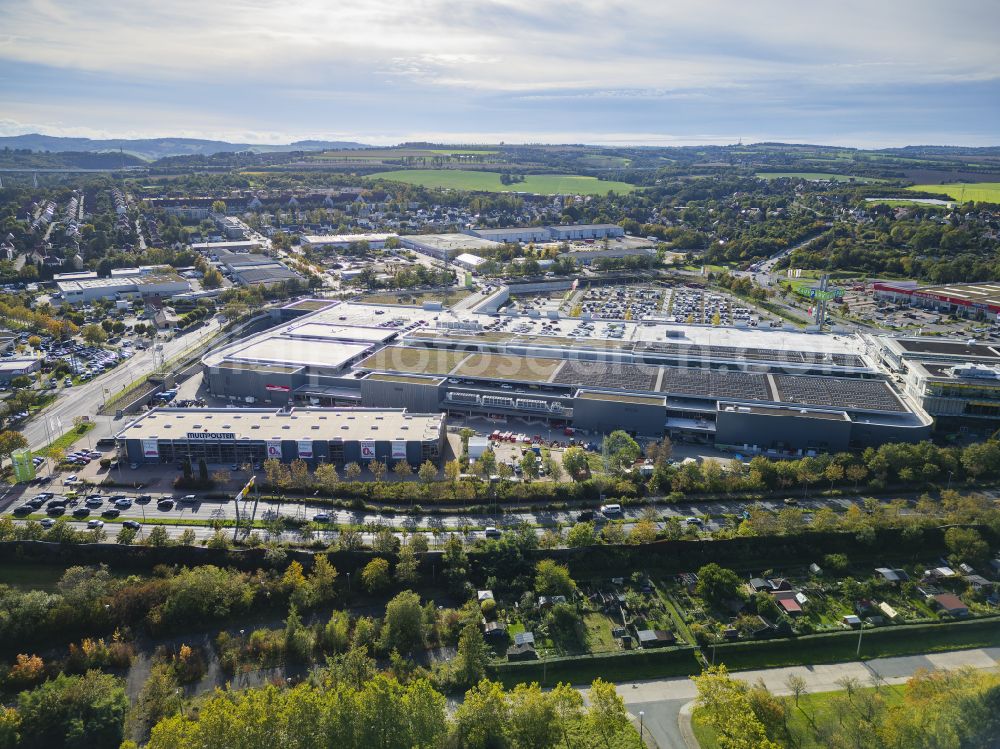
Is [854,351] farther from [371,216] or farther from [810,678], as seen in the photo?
[371,216]

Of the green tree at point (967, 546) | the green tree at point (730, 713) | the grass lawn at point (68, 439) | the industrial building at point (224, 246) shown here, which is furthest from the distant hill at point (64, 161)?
the green tree at point (967, 546)

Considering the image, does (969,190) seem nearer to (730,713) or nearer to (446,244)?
(446,244)

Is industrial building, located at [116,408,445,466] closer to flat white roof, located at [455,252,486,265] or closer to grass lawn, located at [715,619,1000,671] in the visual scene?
grass lawn, located at [715,619,1000,671]

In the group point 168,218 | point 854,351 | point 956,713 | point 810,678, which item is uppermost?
point 168,218

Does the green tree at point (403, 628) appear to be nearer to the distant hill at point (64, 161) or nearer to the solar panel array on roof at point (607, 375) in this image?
the solar panel array on roof at point (607, 375)

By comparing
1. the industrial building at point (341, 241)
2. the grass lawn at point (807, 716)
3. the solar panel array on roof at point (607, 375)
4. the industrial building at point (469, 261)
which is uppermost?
the industrial building at point (341, 241)

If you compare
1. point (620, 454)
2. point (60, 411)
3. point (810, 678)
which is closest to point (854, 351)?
point (620, 454)

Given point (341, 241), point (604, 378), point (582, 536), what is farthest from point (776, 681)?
point (341, 241)
